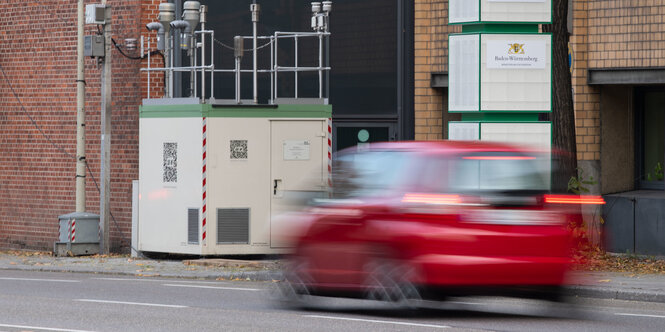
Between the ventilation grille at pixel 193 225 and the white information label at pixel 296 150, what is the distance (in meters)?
1.81

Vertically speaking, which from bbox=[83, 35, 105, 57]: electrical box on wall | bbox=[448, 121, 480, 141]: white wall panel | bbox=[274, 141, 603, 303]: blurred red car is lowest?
bbox=[274, 141, 603, 303]: blurred red car

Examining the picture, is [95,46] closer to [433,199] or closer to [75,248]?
[75,248]

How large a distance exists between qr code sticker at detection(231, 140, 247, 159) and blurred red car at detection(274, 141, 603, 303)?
903cm

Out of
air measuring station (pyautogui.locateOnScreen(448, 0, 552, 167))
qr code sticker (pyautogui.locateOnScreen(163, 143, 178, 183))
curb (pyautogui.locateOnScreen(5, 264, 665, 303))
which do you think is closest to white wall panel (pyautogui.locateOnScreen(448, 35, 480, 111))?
air measuring station (pyautogui.locateOnScreen(448, 0, 552, 167))

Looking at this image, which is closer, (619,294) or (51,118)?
(619,294)

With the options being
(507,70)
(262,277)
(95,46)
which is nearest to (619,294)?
(507,70)

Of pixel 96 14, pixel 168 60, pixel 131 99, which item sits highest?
pixel 96 14

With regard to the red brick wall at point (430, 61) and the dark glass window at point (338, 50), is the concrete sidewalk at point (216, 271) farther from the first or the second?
the red brick wall at point (430, 61)

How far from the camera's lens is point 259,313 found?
12867mm

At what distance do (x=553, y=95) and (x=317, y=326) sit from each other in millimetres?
8992

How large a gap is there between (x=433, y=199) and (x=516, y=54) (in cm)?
778

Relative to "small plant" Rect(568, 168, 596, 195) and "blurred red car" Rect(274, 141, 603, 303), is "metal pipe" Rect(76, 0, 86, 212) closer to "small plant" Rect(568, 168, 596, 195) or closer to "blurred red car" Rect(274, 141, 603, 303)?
"small plant" Rect(568, 168, 596, 195)

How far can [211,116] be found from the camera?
2109 cm

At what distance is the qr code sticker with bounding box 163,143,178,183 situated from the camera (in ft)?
70.9
